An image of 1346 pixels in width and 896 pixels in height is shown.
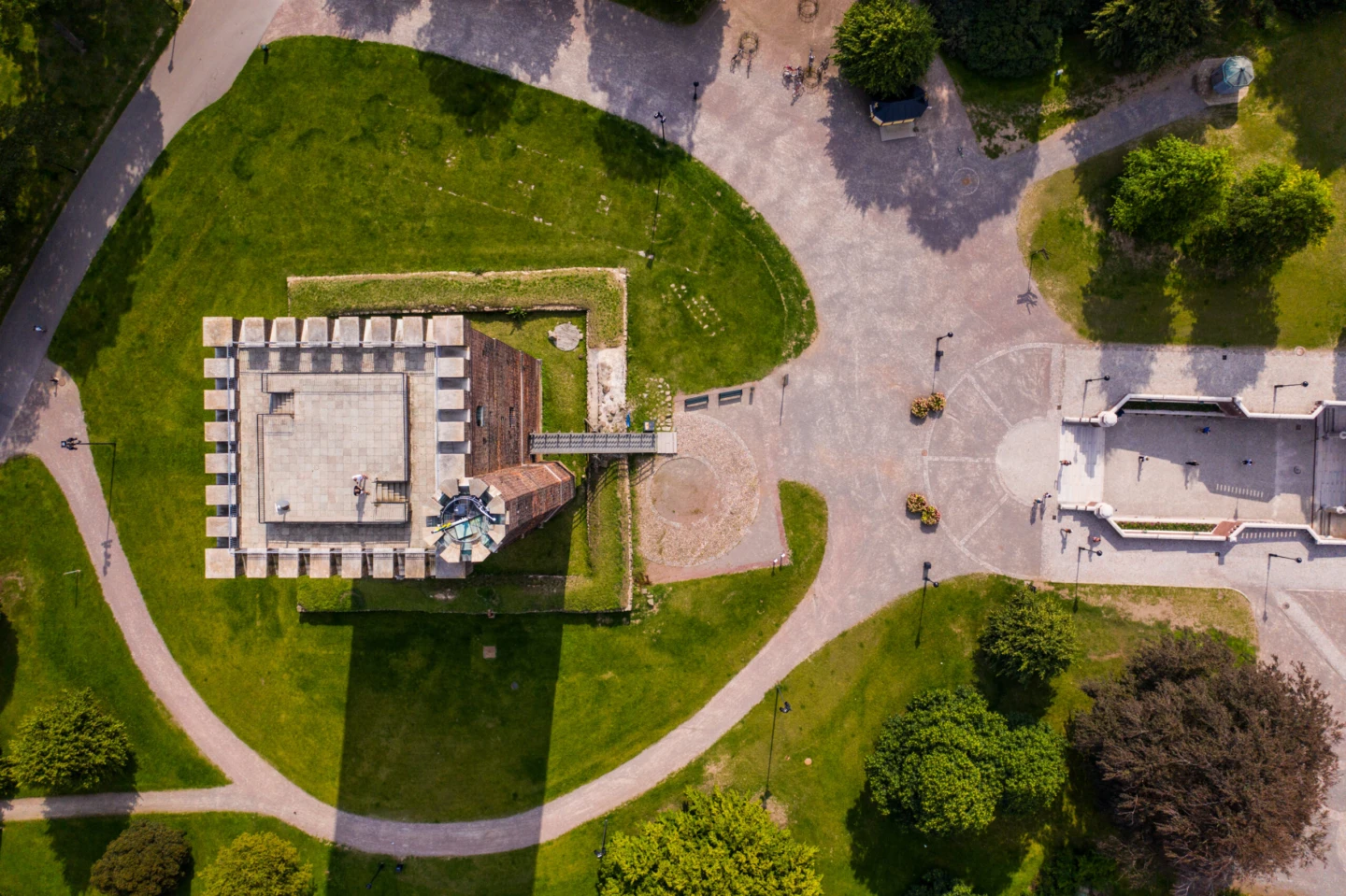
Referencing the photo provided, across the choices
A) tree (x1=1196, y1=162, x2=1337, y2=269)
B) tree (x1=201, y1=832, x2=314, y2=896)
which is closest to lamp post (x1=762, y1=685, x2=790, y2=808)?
tree (x1=201, y1=832, x2=314, y2=896)

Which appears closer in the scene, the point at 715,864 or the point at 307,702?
the point at 715,864

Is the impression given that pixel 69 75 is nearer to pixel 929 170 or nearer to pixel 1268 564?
pixel 929 170

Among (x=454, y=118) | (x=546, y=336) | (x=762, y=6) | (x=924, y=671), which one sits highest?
(x=762, y=6)

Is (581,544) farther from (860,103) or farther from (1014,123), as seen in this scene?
(1014,123)

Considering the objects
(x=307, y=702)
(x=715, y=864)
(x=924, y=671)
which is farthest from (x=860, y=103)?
(x=307, y=702)

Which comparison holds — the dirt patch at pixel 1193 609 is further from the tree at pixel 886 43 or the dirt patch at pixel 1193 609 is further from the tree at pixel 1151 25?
the tree at pixel 886 43

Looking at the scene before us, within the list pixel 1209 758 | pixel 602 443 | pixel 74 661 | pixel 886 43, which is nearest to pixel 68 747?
pixel 74 661
